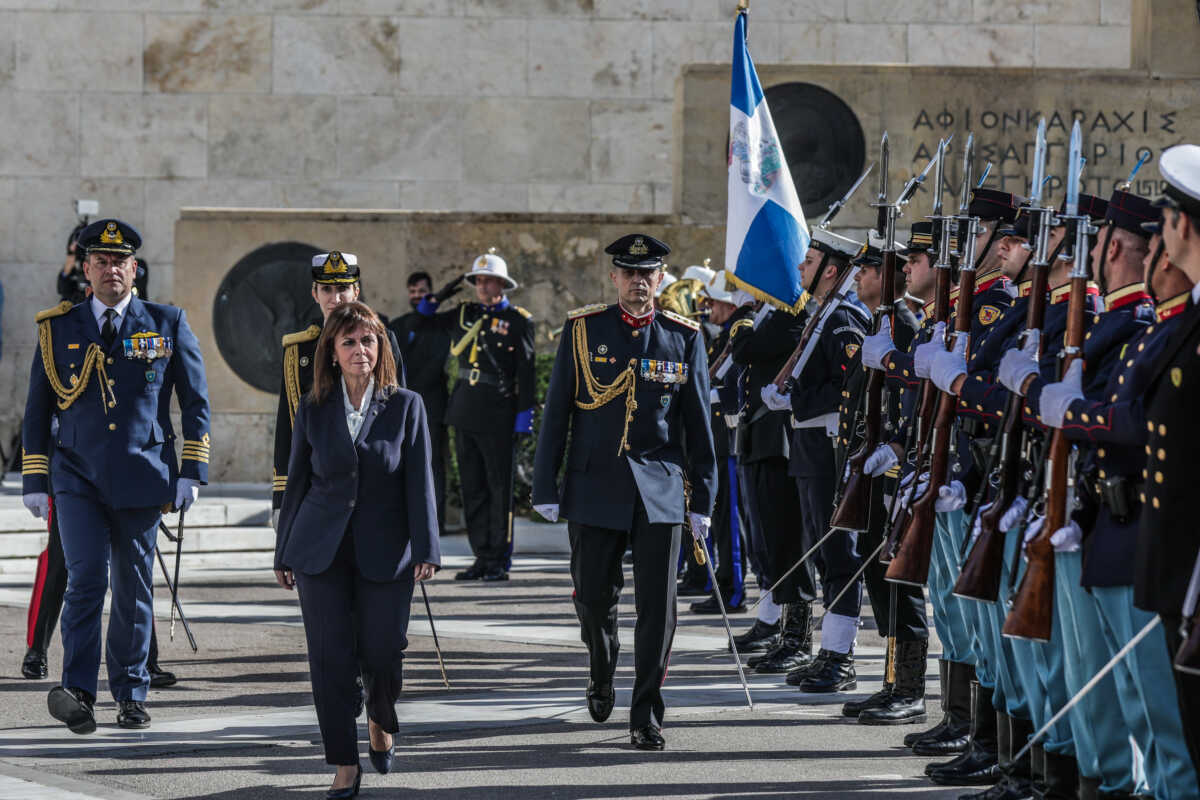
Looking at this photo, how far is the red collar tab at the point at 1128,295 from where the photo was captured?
5.56 metres

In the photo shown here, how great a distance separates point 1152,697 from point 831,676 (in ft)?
12.8

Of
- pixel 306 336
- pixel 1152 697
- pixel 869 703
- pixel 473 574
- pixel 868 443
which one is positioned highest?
pixel 306 336

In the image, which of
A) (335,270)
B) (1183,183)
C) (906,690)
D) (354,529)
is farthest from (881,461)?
(1183,183)

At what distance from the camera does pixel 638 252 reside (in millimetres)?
7961

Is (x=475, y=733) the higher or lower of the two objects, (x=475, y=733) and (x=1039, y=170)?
the lower

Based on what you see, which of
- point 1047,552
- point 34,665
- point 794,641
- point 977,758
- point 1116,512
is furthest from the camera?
point 794,641

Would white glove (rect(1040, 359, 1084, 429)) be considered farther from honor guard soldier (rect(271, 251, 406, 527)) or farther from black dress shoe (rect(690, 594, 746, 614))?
black dress shoe (rect(690, 594, 746, 614))

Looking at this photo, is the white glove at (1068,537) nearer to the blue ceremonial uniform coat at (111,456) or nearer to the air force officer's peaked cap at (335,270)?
the blue ceremonial uniform coat at (111,456)

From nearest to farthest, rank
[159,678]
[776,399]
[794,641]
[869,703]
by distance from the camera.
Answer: [869,703] → [159,678] → [776,399] → [794,641]

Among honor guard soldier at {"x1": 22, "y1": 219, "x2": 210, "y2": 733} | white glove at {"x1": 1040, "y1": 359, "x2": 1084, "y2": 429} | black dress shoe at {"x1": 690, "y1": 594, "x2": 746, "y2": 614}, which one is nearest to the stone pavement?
honor guard soldier at {"x1": 22, "y1": 219, "x2": 210, "y2": 733}

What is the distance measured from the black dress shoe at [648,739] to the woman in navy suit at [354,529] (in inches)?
44.7

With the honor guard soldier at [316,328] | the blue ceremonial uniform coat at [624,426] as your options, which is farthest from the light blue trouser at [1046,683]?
the honor guard soldier at [316,328]

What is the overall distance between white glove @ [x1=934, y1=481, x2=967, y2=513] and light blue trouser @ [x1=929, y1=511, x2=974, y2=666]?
30 centimetres

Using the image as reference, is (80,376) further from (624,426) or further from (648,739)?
(648,739)
